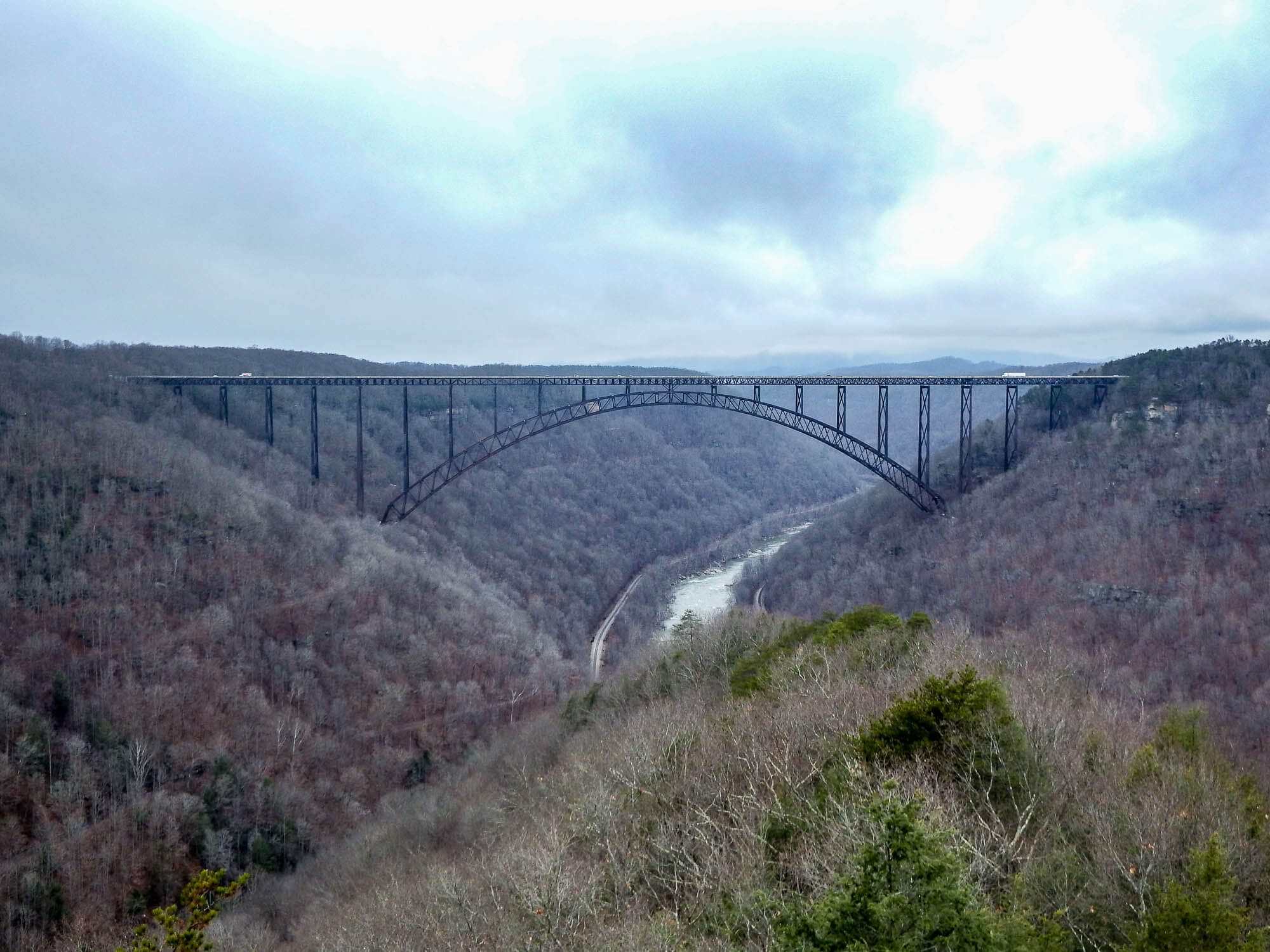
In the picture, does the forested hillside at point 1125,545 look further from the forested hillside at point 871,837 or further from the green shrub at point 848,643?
the forested hillside at point 871,837

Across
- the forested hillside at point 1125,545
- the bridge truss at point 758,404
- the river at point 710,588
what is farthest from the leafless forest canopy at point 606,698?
the river at point 710,588

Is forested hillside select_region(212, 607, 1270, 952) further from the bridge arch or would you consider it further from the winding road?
the winding road

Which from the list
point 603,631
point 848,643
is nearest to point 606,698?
point 848,643

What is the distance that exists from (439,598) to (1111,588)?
20582 mm

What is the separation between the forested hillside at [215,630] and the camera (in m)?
16.2

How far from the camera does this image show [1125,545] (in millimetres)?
24391

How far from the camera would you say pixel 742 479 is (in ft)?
207

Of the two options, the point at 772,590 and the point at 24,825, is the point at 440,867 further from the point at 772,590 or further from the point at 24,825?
the point at 772,590

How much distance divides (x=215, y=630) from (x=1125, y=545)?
1017 inches

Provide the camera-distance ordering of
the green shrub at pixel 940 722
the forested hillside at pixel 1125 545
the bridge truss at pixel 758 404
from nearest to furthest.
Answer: the green shrub at pixel 940 722 < the forested hillside at pixel 1125 545 < the bridge truss at pixel 758 404

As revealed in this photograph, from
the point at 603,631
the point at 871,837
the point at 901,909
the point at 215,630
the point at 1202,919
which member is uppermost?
the point at 901,909

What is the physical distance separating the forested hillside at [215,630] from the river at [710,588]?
3650 mm

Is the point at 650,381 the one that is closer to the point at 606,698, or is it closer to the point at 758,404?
the point at 758,404

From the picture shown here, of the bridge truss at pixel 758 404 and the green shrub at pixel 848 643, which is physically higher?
the bridge truss at pixel 758 404
